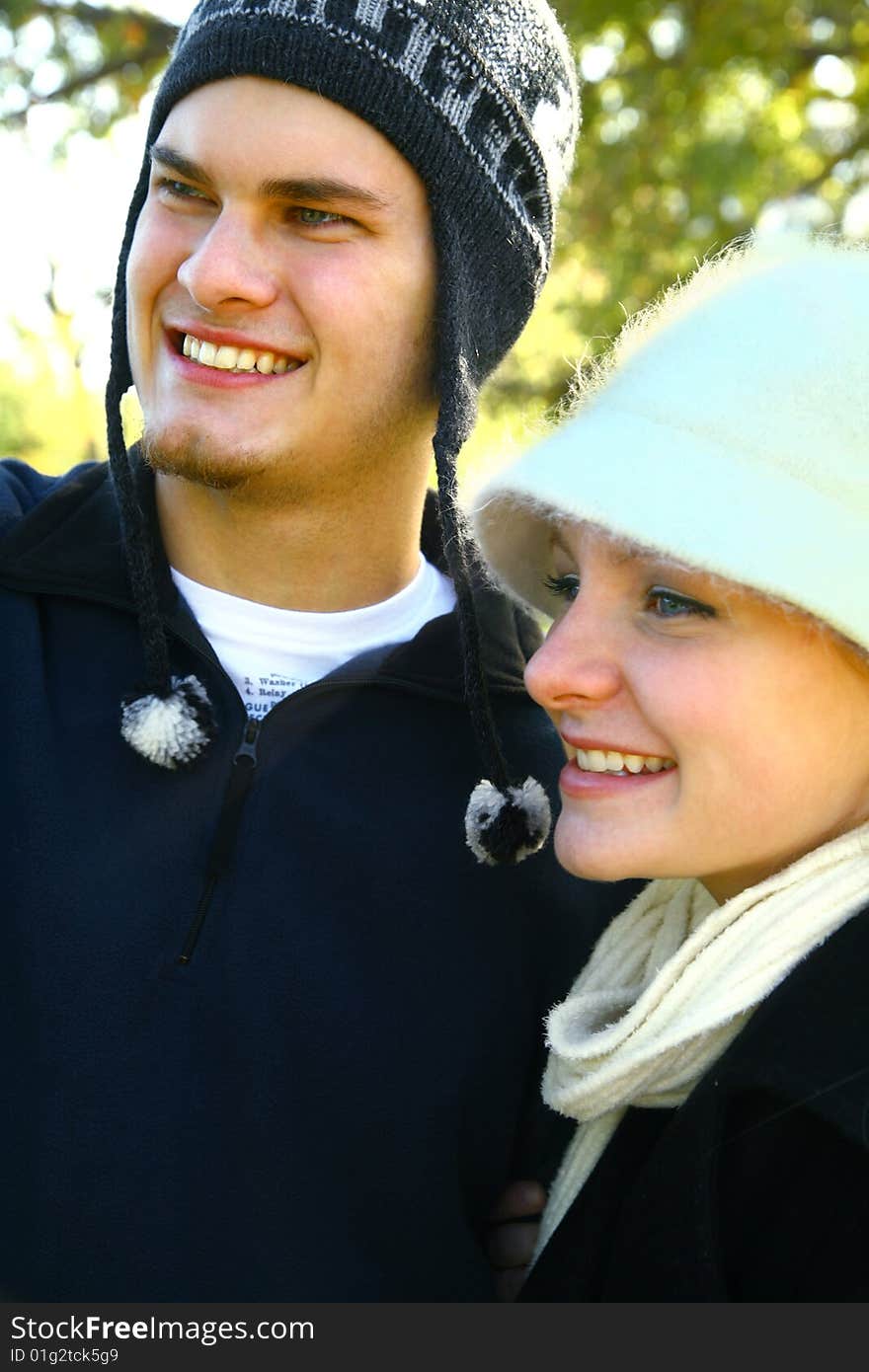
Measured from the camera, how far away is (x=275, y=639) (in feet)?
8.70

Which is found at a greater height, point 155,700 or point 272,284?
point 272,284

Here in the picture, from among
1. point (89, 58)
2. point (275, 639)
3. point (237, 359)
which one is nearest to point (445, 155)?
point (237, 359)

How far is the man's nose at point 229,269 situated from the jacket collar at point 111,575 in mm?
412

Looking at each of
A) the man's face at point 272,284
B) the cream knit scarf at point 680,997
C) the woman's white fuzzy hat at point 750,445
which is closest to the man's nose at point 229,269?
the man's face at point 272,284

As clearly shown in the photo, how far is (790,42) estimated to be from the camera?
6.76 m

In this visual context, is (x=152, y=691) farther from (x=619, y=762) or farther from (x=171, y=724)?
(x=619, y=762)

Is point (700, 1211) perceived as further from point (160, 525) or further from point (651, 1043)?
point (160, 525)

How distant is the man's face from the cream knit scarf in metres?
1.09

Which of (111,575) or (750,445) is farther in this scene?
(111,575)

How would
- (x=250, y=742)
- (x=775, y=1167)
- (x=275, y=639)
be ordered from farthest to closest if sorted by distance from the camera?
1. (x=275, y=639)
2. (x=250, y=742)
3. (x=775, y=1167)

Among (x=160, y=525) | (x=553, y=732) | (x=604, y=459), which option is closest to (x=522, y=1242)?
(x=553, y=732)

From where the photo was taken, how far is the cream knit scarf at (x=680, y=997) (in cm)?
192

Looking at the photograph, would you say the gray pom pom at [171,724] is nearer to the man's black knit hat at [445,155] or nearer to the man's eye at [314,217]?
the man's black knit hat at [445,155]

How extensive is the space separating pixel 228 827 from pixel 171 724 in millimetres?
189
